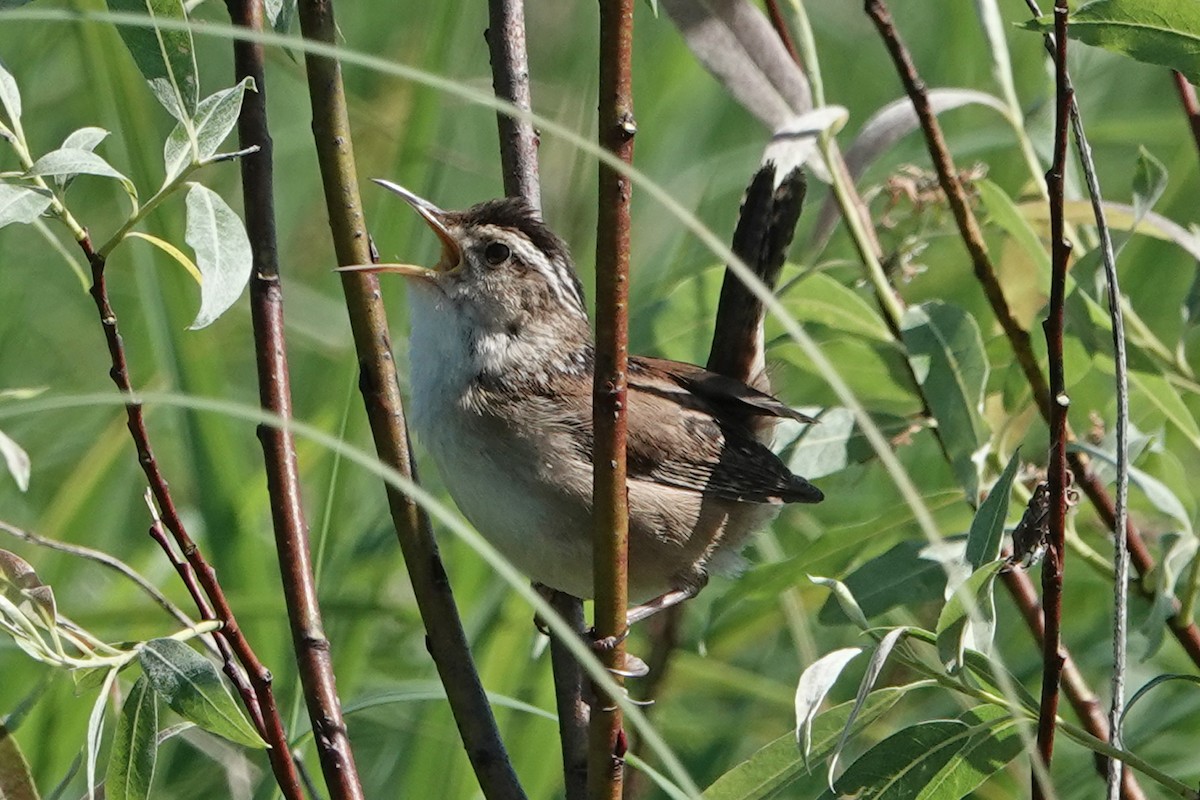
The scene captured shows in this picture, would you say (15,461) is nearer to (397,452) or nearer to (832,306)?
(397,452)

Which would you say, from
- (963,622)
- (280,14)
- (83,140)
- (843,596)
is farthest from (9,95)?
(963,622)

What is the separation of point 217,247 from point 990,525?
916 millimetres

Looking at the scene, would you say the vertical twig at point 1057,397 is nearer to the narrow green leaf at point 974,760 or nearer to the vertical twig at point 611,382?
the narrow green leaf at point 974,760

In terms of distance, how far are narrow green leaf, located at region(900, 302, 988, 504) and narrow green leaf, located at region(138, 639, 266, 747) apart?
46.4 inches

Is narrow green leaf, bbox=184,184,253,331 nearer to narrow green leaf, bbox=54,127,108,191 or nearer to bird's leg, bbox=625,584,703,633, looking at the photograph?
narrow green leaf, bbox=54,127,108,191

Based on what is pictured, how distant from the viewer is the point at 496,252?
3.04 metres

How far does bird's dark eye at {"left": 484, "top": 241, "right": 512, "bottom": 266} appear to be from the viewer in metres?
3.02

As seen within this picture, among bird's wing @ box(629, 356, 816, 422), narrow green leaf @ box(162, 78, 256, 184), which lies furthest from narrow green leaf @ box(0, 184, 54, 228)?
bird's wing @ box(629, 356, 816, 422)

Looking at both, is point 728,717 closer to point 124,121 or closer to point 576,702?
point 576,702

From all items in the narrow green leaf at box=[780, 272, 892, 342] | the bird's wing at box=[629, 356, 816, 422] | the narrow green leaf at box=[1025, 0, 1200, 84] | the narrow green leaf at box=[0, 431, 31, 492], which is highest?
the narrow green leaf at box=[1025, 0, 1200, 84]

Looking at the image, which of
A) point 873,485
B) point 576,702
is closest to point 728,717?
point 873,485

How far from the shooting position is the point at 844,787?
1.78m

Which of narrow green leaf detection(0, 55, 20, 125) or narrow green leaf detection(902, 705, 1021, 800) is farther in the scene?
narrow green leaf detection(902, 705, 1021, 800)

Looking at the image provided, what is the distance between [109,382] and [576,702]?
7.56 feet
